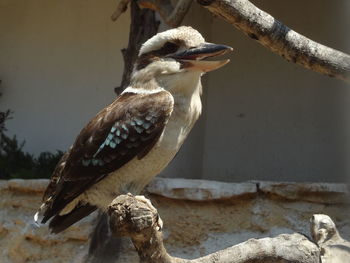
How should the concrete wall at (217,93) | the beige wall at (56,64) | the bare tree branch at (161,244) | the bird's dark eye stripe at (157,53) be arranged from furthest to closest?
1. the beige wall at (56,64)
2. the concrete wall at (217,93)
3. the bird's dark eye stripe at (157,53)
4. the bare tree branch at (161,244)

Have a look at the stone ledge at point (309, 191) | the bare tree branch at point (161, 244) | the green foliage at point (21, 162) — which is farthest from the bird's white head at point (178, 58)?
the green foliage at point (21, 162)

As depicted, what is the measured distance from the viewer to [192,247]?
11.6 ft

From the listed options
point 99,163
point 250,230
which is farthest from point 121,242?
point 99,163

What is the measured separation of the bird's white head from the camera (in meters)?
2.31

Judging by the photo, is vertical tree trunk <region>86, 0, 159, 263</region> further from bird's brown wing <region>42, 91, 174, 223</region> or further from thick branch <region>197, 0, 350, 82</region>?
thick branch <region>197, 0, 350, 82</region>

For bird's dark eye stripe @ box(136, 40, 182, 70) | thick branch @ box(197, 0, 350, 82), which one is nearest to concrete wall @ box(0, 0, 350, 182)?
bird's dark eye stripe @ box(136, 40, 182, 70)

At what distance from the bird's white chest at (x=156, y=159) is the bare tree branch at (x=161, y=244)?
0.66 m

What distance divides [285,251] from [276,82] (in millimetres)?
2733

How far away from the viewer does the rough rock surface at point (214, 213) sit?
134 inches

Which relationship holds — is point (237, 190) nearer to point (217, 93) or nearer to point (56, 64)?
point (217, 93)

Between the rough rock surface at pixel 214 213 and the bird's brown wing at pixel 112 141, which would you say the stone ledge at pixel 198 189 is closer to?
the rough rock surface at pixel 214 213

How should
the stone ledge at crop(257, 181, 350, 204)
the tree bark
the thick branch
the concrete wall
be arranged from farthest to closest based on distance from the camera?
1. the concrete wall
2. the tree bark
3. the stone ledge at crop(257, 181, 350, 204)
4. the thick branch

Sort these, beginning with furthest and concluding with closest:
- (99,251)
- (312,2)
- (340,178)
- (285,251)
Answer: (312,2) < (340,178) < (99,251) < (285,251)

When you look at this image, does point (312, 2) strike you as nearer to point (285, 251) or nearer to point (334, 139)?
point (334, 139)
